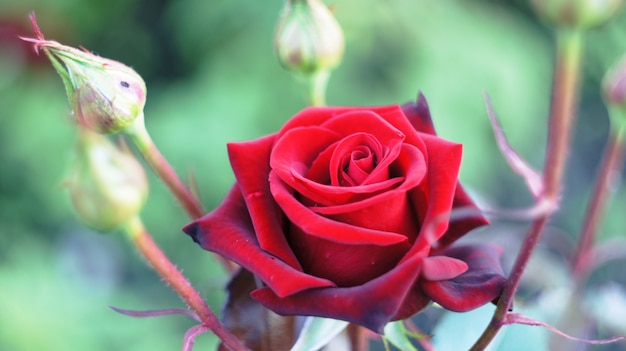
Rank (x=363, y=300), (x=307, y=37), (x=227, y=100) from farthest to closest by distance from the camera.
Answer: (x=227, y=100), (x=307, y=37), (x=363, y=300)

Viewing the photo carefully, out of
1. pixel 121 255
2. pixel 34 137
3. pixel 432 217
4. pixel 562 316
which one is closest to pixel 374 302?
pixel 432 217

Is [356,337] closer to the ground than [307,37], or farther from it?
closer to the ground

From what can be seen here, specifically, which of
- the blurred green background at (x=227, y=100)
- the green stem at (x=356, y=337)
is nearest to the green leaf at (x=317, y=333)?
the green stem at (x=356, y=337)

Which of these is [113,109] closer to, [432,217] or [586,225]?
[432,217]

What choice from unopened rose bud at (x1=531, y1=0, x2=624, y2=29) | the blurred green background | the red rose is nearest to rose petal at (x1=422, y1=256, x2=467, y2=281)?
the red rose

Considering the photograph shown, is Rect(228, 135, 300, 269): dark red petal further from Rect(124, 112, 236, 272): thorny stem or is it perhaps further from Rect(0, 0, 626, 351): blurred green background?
Rect(0, 0, 626, 351): blurred green background

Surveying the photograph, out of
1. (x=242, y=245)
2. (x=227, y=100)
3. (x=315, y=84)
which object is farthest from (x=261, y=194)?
(x=227, y=100)

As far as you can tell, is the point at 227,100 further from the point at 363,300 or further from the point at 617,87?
the point at 363,300
